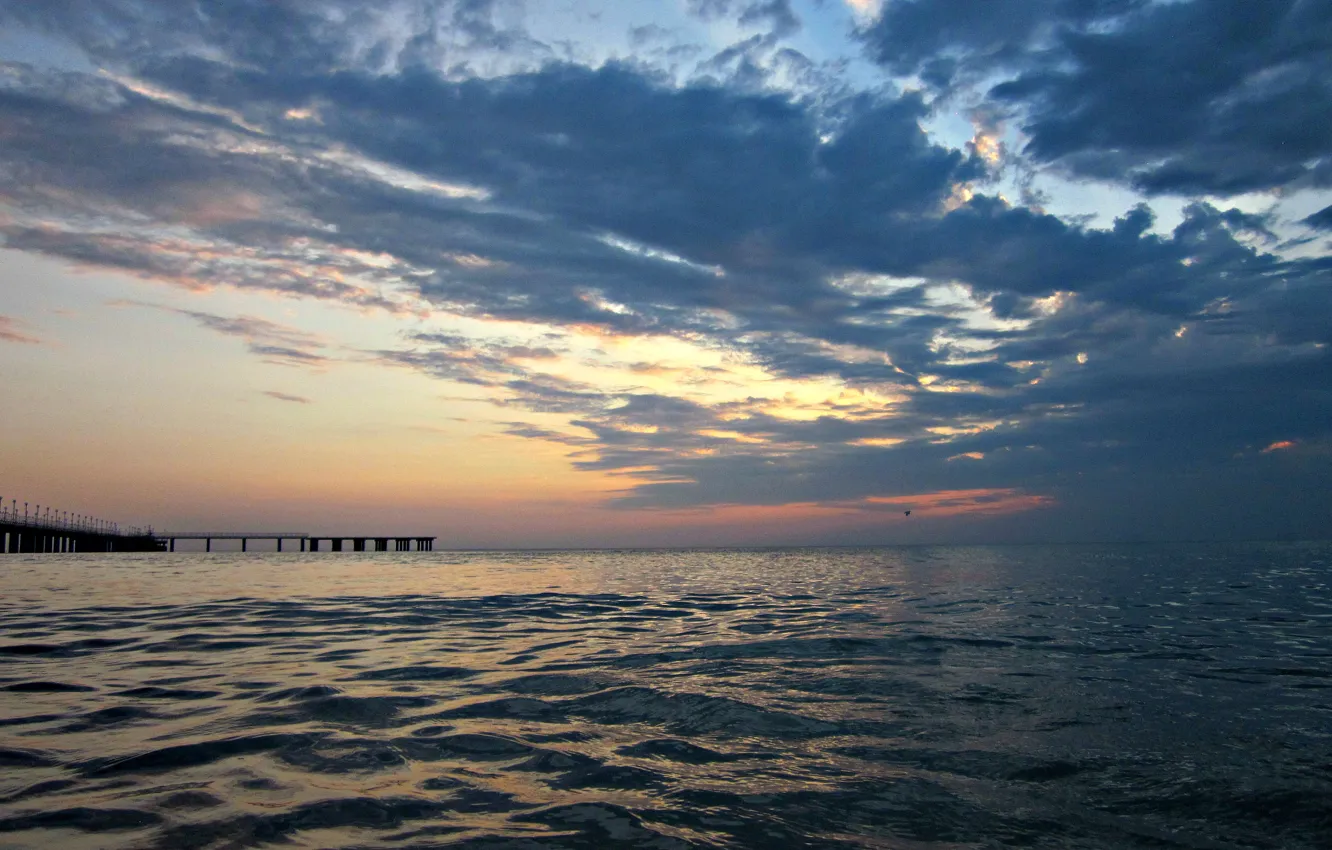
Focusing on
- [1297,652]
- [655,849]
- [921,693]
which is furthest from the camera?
[1297,652]

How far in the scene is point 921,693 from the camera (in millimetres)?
11156

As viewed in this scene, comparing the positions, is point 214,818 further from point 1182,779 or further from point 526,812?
point 1182,779

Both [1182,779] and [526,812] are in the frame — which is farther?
[1182,779]

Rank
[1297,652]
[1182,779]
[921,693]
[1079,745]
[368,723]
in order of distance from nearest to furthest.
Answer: [1182,779] → [1079,745] → [368,723] → [921,693] → [1297,652]

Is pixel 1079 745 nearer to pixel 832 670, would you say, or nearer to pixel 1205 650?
pixel 832 670

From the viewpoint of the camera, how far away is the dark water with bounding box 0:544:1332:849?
19.7 ft

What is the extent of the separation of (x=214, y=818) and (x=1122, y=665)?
14401 mm

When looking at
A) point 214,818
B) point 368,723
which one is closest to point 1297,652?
point 368,723

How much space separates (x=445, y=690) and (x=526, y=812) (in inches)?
215

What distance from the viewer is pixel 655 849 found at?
18.2 feet

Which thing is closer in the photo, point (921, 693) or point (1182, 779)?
point (1182, 779)

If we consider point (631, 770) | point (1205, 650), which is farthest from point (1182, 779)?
point (1205, 650)

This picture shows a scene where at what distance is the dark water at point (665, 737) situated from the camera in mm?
6004

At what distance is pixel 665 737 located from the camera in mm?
8758
